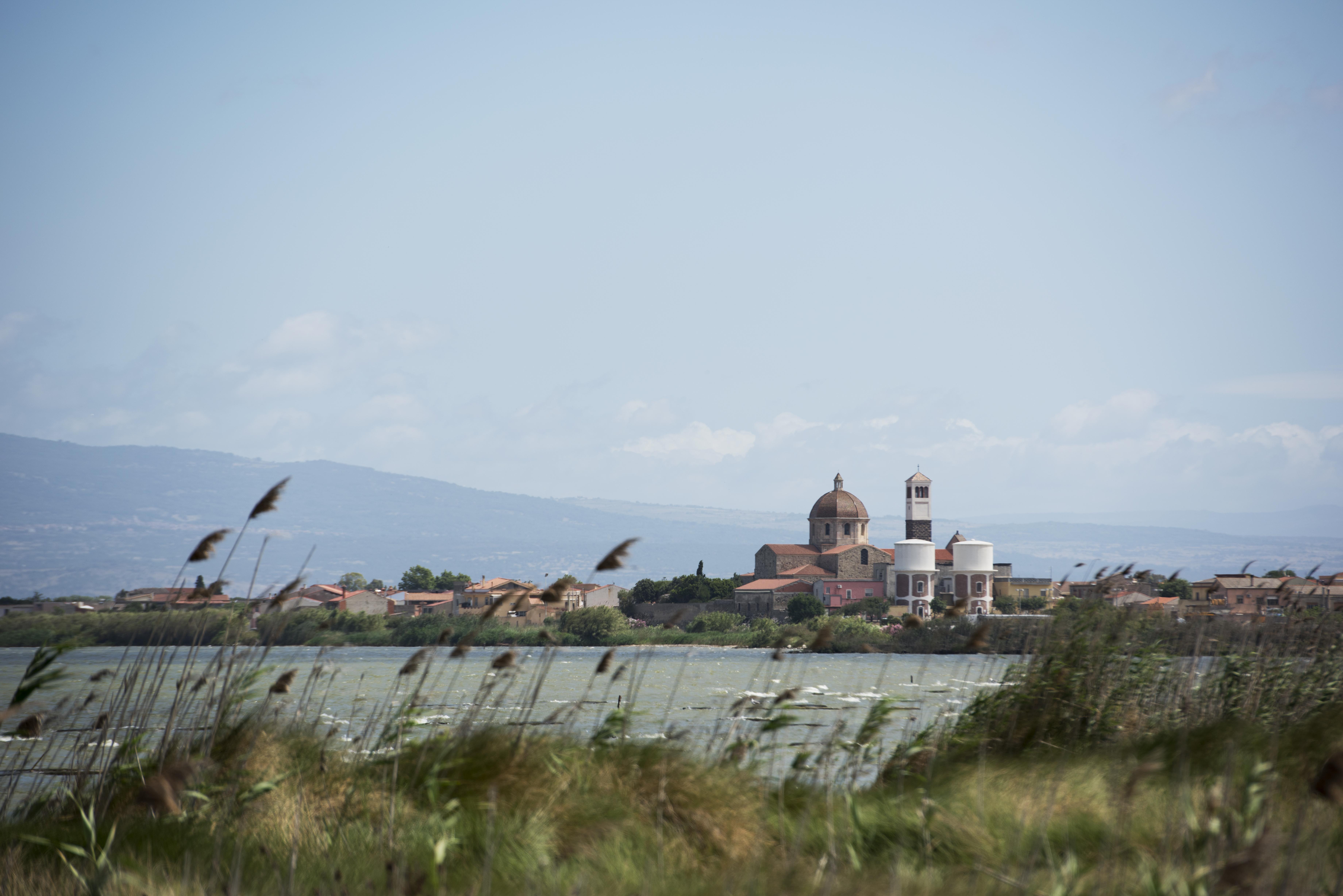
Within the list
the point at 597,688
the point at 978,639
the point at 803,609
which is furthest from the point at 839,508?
the point at 978,639

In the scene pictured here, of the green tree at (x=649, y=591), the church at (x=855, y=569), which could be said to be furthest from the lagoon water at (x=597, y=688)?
the green tree at (x=649, y=591)

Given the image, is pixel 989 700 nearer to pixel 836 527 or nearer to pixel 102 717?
pixel 102 717

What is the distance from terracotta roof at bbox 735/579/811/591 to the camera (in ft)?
273

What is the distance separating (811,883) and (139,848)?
2.89 meters

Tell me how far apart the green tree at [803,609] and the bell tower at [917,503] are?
21.2 meters

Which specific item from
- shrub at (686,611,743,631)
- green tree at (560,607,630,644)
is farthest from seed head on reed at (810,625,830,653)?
shrub at (686,611,743,631)

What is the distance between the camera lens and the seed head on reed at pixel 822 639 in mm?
4527

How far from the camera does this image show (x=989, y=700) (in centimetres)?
727

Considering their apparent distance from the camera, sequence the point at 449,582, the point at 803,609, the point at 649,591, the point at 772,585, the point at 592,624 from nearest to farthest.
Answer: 1. the point at 592,624
2. the point at 803,609
3. the point at 772,585
4. the point at 649,591
5. the point at 449,582

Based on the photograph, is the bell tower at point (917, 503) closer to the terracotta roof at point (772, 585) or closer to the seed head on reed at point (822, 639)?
the terracotta roof at point (772, 585)

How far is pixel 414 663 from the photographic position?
5.30 meters

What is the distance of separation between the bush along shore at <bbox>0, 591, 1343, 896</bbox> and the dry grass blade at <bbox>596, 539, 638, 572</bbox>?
0.60 metres

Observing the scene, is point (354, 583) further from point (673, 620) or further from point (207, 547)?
point (673, 620)

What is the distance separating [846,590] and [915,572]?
227 inches
